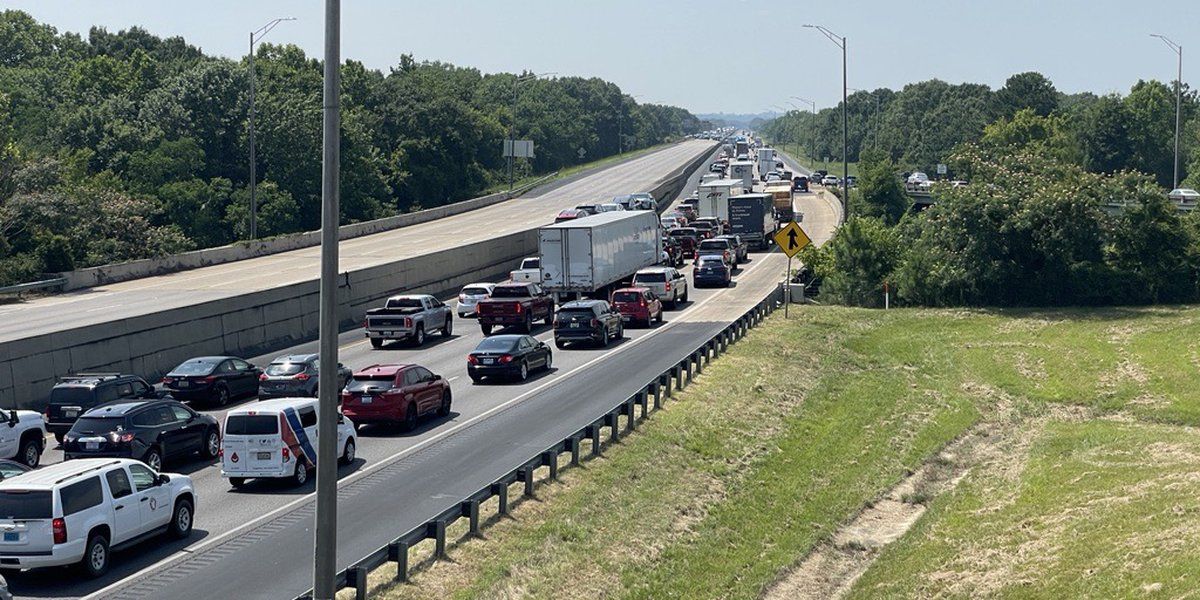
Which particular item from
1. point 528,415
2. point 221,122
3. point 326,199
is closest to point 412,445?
point 528,415

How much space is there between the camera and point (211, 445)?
28.9m

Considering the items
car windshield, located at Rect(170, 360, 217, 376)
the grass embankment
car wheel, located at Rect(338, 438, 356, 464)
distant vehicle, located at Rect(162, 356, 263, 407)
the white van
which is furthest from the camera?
car windshield, located at Rect(170, 360, 217, 376)

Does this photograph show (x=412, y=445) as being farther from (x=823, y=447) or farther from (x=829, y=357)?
(x=829, y=357)

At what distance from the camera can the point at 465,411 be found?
114ft

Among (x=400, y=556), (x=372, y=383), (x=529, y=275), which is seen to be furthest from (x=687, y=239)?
(x=400, y=556)

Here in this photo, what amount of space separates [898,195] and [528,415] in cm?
9007

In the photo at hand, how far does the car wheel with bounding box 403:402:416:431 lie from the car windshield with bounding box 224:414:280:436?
6.22 meters

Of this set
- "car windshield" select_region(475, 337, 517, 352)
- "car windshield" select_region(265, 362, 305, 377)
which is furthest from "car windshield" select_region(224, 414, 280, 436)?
"car windshield" select_region(475, 337, 517, 352)

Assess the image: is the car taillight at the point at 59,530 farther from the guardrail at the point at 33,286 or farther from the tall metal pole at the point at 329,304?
the guardrail at the point at 33,286

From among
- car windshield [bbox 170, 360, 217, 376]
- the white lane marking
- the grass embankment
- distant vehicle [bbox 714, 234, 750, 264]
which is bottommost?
the grass embankment

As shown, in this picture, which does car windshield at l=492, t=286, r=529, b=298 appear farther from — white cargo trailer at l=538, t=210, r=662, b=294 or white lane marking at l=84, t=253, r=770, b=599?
white cargo trailer at l=538, t=210, r=662, b=294

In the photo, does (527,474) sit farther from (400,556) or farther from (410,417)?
(410,417)

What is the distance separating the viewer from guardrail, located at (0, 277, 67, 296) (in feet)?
190

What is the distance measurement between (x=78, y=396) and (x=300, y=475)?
26.8ft
